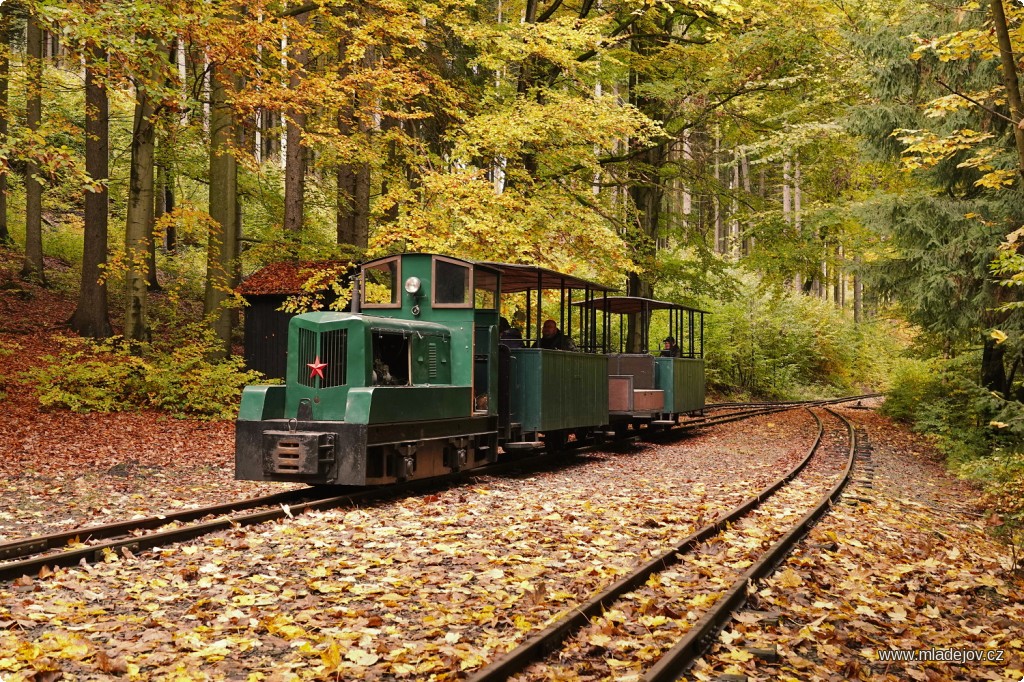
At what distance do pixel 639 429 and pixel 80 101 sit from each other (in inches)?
1022

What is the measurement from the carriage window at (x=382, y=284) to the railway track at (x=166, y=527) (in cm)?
252

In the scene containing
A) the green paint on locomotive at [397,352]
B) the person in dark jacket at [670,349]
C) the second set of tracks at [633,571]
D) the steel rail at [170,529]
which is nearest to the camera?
the second set of tracks at [633,571]

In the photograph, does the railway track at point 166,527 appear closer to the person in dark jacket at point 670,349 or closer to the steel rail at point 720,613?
the steel rail at point 720,613

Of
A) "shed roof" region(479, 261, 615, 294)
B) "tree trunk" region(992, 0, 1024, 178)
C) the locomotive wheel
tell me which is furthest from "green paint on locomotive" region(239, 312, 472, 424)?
"tree trunk" region(992, 0, 1024, 178)

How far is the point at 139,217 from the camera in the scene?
1684 cm

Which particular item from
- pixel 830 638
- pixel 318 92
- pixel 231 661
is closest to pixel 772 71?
pixel 318 92

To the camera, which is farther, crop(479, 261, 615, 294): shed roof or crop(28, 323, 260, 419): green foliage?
crop(28, 323, 260, 419): green foliage

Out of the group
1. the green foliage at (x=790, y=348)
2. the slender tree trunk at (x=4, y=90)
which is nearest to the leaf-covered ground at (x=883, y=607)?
the slender tree trunk at (x=4, y=90)

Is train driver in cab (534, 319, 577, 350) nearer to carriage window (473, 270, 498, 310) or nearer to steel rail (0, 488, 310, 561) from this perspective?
carriage window (473, 270, 498, 310)

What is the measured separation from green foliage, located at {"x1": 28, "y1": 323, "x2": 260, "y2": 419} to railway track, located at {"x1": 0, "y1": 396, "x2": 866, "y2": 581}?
7.61m

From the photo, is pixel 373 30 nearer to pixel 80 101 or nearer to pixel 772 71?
pixel 772 71

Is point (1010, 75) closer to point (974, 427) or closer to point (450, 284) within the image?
point (450, 284)

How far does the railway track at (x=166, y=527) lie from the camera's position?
6.44 metres

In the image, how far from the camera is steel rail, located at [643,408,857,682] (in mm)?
4468
